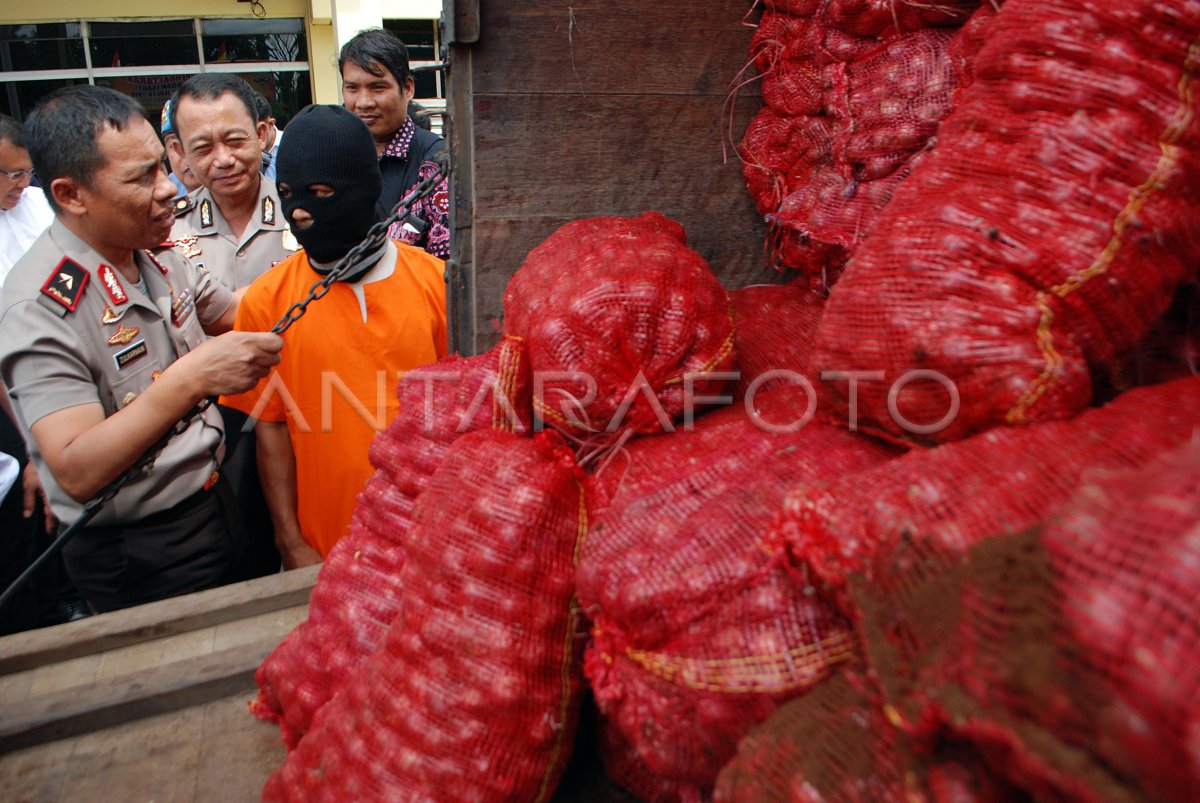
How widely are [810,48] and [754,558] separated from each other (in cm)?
132

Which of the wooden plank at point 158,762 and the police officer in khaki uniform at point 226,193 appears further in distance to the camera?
the police officer in khaki uniform at point 226,193

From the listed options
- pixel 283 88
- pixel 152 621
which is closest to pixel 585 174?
pixel 152 621

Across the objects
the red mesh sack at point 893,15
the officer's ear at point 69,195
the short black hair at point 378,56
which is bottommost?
the officer's ear at point 69,195

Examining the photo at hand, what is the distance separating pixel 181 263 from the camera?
9.62 ft

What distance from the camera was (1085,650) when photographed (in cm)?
62

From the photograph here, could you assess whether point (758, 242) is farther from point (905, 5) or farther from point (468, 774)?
point (468, 774)

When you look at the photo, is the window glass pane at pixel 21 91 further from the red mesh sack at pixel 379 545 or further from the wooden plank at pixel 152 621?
the red mesh sack at pixel 379 545

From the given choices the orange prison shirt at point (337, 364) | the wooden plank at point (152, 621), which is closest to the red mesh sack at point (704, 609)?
the wooden plank at point (152, 621)

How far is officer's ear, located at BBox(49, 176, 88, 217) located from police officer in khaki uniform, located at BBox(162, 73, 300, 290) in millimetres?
876

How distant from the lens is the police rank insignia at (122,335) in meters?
2.49

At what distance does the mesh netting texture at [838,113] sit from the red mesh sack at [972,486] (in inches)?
29.5

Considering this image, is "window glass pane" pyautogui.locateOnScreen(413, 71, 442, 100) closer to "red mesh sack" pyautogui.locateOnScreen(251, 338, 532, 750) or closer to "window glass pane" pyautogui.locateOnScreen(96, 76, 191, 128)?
"window glass pane" pyautogui.locateOnScreen(96, 76, 191, 128)

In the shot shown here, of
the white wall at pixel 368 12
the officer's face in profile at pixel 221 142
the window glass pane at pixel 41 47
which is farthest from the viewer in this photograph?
the window glass pane at pixel 41 47

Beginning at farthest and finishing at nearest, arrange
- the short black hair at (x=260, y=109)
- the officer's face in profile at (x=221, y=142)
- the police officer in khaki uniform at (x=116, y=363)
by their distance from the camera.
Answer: the short black hair at (x=260, y=109), the officer's face in profile at (x=221, y=142), the police officer in khaki uniform at (x=116, y=363)
